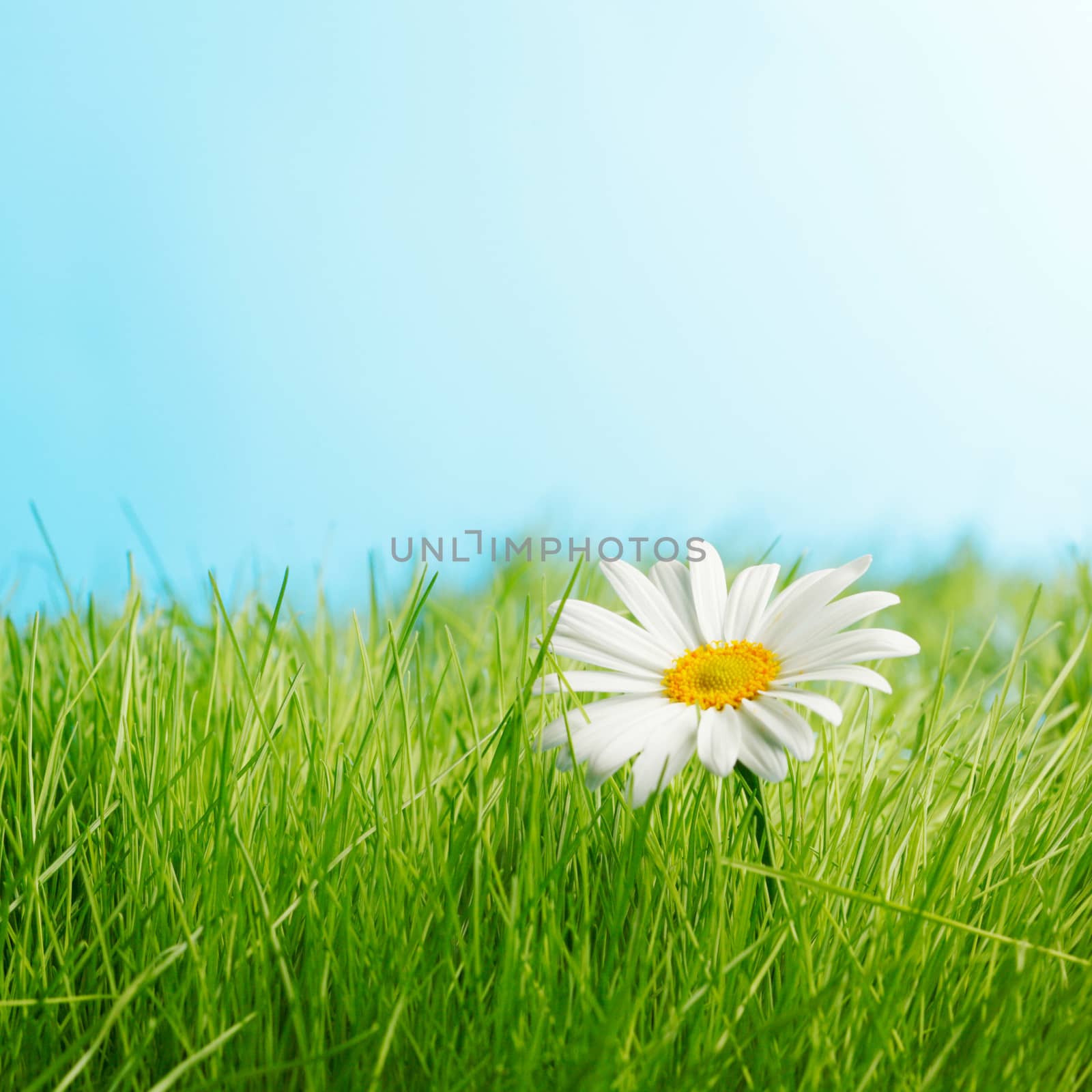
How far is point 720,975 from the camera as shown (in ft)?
1.54

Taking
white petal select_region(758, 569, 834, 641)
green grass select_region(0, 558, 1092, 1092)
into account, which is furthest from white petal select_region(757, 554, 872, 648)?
green grass select_region(0, 558, 1092, 1092)

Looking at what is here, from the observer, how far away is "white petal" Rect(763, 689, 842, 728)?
1.32ft

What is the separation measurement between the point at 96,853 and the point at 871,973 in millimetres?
481

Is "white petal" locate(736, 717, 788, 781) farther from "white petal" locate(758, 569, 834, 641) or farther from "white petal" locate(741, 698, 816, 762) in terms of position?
"white petal" locate(758, 569, 834, 641)

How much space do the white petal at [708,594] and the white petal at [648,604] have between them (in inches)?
0.5

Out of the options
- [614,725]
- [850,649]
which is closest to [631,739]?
[614,725]

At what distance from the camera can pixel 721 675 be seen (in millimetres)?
500

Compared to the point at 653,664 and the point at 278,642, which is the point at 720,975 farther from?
the point at 278,642

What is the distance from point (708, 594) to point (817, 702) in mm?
150

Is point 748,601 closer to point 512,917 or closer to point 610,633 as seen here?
point 610,633

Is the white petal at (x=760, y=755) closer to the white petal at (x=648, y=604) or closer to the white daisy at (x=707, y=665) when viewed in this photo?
the white daisy at (x=707, y=665)

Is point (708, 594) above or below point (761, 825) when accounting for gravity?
above

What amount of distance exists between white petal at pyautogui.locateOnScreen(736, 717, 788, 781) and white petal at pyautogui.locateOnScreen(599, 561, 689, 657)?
104 millimetres

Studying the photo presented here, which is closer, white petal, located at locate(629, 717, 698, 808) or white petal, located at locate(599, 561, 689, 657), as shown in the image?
white petal, located at locate(629, 717, 698, 808)
